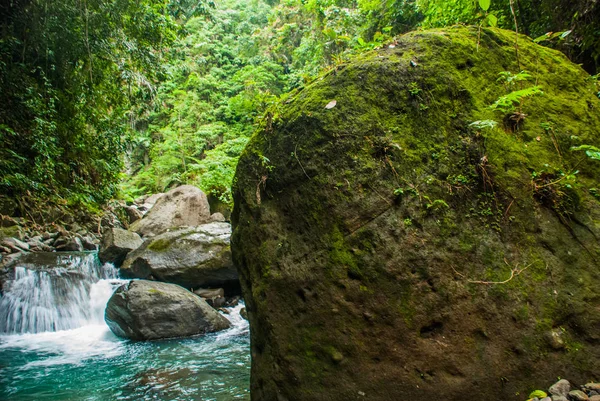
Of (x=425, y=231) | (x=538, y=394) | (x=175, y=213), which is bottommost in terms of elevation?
(x=538, y=394)

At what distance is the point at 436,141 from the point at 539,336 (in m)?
1.52

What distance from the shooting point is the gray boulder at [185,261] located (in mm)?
8703

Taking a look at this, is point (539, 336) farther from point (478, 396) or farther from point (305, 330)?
point (305, 330)

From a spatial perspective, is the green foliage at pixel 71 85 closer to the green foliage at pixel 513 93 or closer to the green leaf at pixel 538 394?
the green foliage at pixel 513 93

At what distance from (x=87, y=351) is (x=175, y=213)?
6748 millimetres

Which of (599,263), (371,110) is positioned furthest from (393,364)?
(371,110)

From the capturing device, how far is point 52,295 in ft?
26.0

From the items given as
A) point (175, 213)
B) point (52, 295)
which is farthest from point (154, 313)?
point (175, 213)

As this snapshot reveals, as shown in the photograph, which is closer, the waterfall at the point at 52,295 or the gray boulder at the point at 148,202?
the waterfall at the point at 52,295

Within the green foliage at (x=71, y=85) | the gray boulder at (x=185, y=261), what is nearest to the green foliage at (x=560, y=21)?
the gray boulder at (x=185, y=261)

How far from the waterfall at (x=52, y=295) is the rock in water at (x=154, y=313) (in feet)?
4.27

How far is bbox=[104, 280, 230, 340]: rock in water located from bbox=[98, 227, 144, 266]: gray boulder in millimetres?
2728

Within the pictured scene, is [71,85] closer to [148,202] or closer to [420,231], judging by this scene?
[148,202]

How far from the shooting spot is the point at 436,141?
2.96 m
